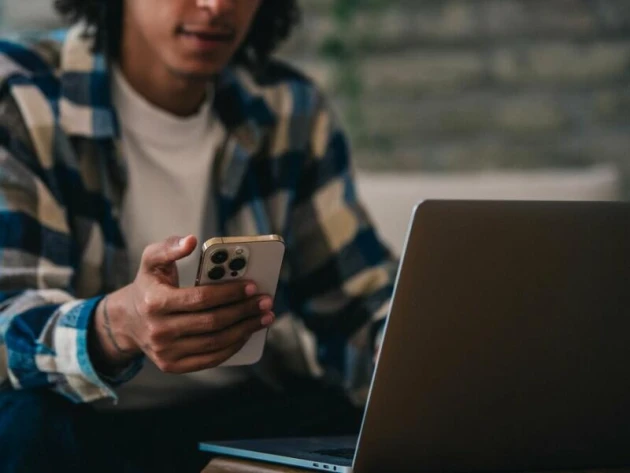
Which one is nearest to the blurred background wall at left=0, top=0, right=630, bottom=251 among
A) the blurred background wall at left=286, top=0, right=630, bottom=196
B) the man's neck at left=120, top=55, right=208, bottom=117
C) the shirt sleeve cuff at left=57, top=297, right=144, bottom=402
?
the blurred background wall at left=286, top=0, right=630, bottom=196

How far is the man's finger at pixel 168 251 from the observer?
782 millimetres

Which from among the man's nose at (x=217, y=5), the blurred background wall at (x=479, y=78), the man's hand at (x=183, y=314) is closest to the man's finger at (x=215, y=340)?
the man's hand at (x=183, y=314)

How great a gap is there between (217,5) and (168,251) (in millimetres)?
559

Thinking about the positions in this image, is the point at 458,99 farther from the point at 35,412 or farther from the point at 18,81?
the point at 35,412

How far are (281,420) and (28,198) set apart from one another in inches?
16.0

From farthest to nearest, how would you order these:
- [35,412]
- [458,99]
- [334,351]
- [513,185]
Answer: [458,99] < [513,185] < [334,351] < [35,412]

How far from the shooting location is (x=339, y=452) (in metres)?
0.88

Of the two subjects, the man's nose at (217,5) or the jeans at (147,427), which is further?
the man's nose at (217,5)

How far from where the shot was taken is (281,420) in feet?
4.01

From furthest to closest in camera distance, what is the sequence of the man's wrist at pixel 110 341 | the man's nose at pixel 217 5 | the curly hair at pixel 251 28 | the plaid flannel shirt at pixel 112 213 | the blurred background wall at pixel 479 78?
the blurred background wall at pixel 479 78 → the curly hair at pixel 251 28 → the man's nose at pixel 217 5 → the plaid flannel shirt at pixel 112 213 → the man's wrist at pixel 110 341

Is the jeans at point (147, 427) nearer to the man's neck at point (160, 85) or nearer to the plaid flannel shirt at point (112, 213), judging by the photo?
the plaid flannel shirt at point (112, 213)

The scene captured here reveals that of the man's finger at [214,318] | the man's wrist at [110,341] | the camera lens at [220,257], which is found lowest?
the man's wrist at [110,341]

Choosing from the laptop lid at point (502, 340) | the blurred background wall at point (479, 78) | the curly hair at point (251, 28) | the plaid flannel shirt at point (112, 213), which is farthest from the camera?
the blurred background wall at point (479, 78)

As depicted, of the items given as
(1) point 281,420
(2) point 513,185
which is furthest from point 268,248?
(2) point 513,185
